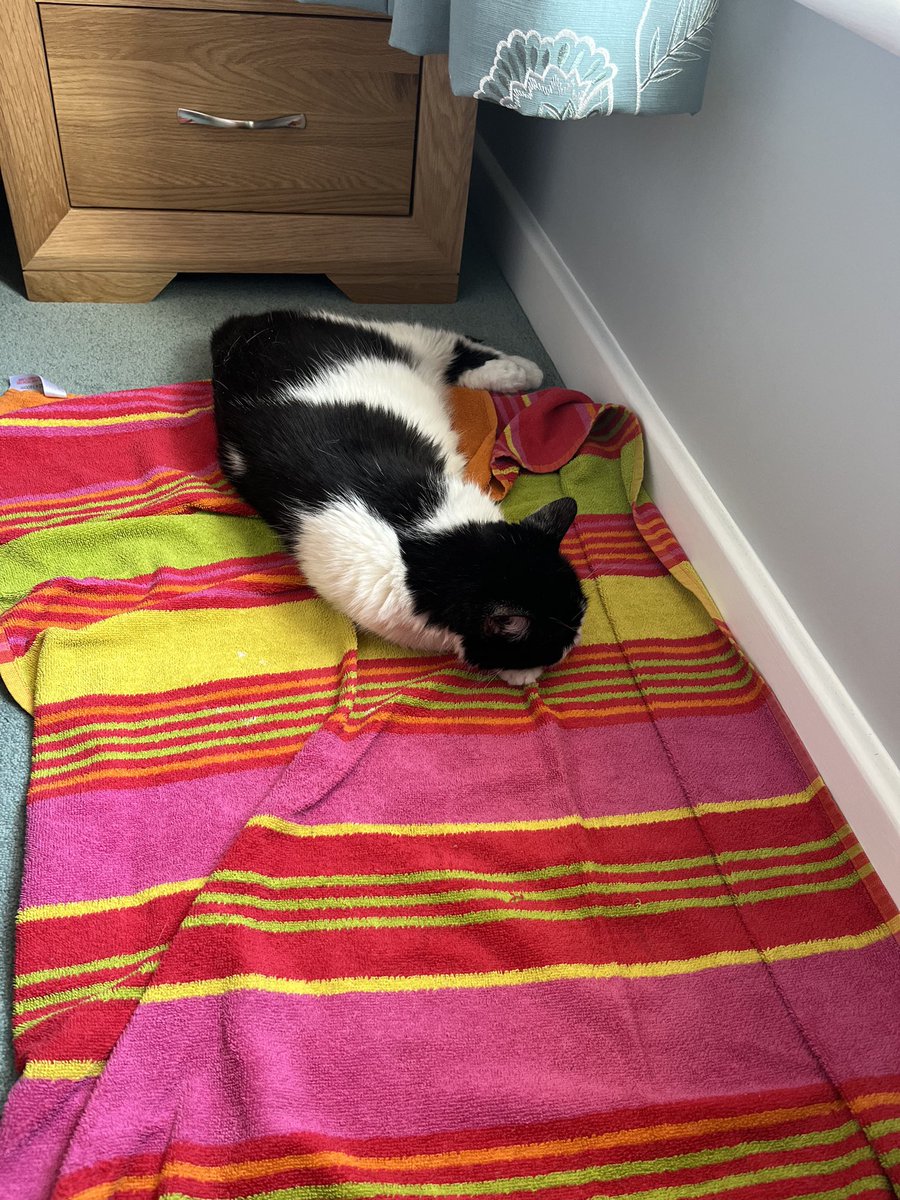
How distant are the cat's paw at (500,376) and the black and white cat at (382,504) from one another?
0.16 m

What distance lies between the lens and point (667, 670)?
4.02 ft

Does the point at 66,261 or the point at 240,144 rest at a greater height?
the point at 240,144

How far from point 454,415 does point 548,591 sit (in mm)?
545

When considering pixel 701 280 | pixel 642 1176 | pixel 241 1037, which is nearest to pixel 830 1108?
pixel 642 1176

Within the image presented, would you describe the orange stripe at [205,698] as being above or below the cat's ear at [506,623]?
below

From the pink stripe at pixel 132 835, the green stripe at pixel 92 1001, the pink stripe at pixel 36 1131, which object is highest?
the pink stripe at pixel 36 1131

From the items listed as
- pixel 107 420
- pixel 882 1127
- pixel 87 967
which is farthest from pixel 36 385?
pixel 882 1127

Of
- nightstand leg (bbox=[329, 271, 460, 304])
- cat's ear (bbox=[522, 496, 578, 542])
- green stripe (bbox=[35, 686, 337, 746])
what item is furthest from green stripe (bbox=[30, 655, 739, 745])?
nightstand leg (bbox=[329, 271, 460, 304])

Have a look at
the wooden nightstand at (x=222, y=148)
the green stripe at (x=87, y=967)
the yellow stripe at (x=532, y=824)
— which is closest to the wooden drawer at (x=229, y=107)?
the wooden nightstand at (x=222, y=148)

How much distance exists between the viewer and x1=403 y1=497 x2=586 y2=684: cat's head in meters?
1.14

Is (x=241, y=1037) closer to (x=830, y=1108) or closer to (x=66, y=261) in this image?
(x=830, y=1108)

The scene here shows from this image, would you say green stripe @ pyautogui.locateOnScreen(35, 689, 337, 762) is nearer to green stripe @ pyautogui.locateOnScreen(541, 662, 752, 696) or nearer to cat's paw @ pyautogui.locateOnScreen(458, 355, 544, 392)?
green stripe @ pyautogui.locateOnScreen(541, 662, 752, 696)

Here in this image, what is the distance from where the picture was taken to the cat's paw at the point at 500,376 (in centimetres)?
164

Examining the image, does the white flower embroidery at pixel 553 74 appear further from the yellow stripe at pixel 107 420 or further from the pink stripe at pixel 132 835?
the pink stripe at pixel 132 835
